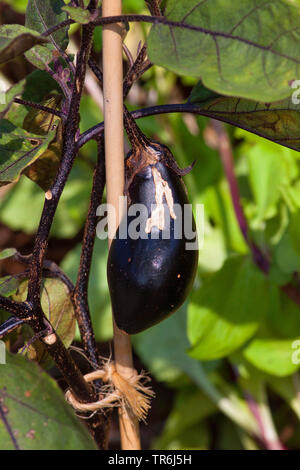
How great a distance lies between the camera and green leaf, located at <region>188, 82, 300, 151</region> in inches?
17.3

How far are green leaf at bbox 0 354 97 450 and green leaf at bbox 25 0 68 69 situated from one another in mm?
221

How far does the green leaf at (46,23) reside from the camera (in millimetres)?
425

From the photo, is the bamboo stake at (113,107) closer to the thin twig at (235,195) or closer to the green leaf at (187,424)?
the thin twig at (235,195)

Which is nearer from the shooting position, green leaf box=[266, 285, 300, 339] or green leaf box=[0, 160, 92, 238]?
green leaf box=[266, 285, 300, 339]

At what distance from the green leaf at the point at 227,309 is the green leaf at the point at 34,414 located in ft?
1.35

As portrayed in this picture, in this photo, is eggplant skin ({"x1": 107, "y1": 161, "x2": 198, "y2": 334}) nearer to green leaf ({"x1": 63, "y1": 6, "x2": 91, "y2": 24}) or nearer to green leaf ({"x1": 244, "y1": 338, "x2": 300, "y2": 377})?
green leaf ({"x1": 63, "y1": 6, "x2": 91, "y2": 24})

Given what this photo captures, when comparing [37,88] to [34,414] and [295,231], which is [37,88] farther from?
[295,231]

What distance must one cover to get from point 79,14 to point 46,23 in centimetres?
10

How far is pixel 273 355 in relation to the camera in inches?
34.0

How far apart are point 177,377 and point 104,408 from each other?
61 cm

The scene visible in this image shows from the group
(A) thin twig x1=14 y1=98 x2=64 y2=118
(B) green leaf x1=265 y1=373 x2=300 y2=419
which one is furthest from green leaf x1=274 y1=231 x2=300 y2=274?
(A) thin twig x1=14 y1=98 x2=64 y2=118

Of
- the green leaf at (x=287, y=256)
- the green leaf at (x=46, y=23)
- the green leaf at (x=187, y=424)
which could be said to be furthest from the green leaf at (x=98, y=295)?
the green leaf at (x=46, y=23)

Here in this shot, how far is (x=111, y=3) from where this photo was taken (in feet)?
1.32

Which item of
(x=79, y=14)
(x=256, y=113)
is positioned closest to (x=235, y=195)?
(x=256, y=113)
